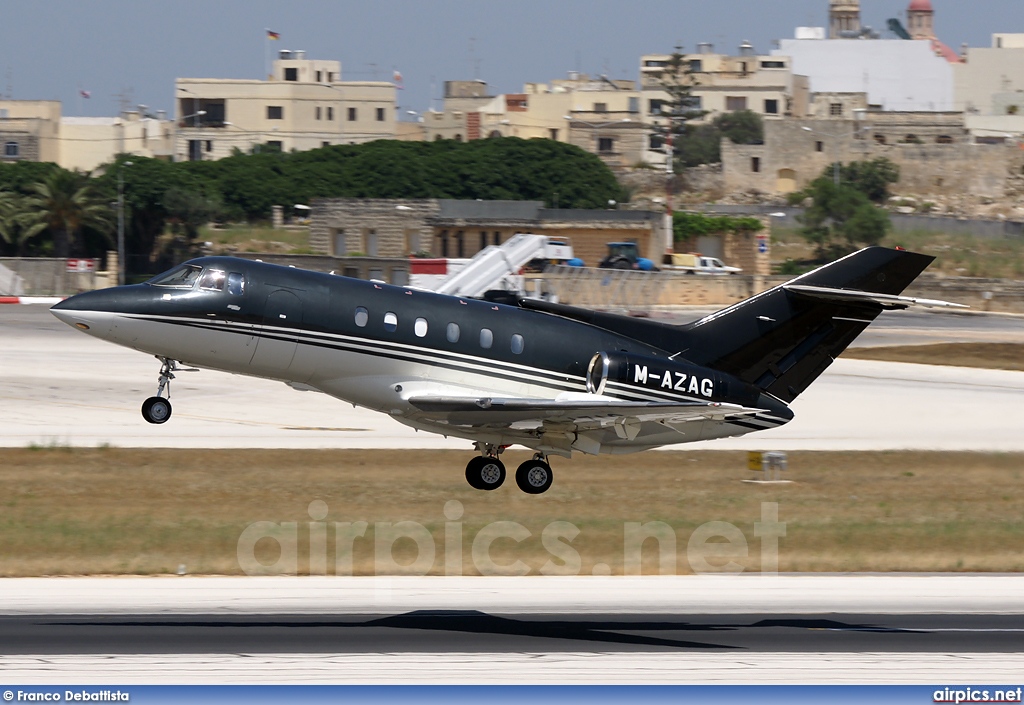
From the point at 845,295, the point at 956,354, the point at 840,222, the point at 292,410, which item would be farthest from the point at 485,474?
the point at 840,222

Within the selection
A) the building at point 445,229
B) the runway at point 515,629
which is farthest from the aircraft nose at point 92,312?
the building at point 445,229

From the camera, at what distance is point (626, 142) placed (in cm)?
17488

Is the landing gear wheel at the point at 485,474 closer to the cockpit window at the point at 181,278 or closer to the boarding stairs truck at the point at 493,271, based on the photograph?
the cockpit window at the point at 181,278

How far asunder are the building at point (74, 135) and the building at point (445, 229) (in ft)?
210

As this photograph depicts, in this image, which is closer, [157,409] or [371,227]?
[157,409]

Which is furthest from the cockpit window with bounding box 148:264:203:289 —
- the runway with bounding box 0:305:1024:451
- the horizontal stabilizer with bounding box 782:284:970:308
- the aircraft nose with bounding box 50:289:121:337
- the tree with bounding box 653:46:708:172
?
the tree with bounding box 653:46:708:172

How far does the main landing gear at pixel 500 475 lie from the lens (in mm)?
28031

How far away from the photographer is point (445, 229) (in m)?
106

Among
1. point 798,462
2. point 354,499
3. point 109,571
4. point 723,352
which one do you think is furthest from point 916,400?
point 109,571

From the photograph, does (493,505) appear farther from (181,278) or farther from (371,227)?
(371,227)

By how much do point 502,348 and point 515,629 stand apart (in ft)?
19.9

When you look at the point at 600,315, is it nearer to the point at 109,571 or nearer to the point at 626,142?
the point at 109,571

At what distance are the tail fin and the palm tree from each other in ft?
257

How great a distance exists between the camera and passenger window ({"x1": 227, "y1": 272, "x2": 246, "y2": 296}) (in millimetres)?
26375
